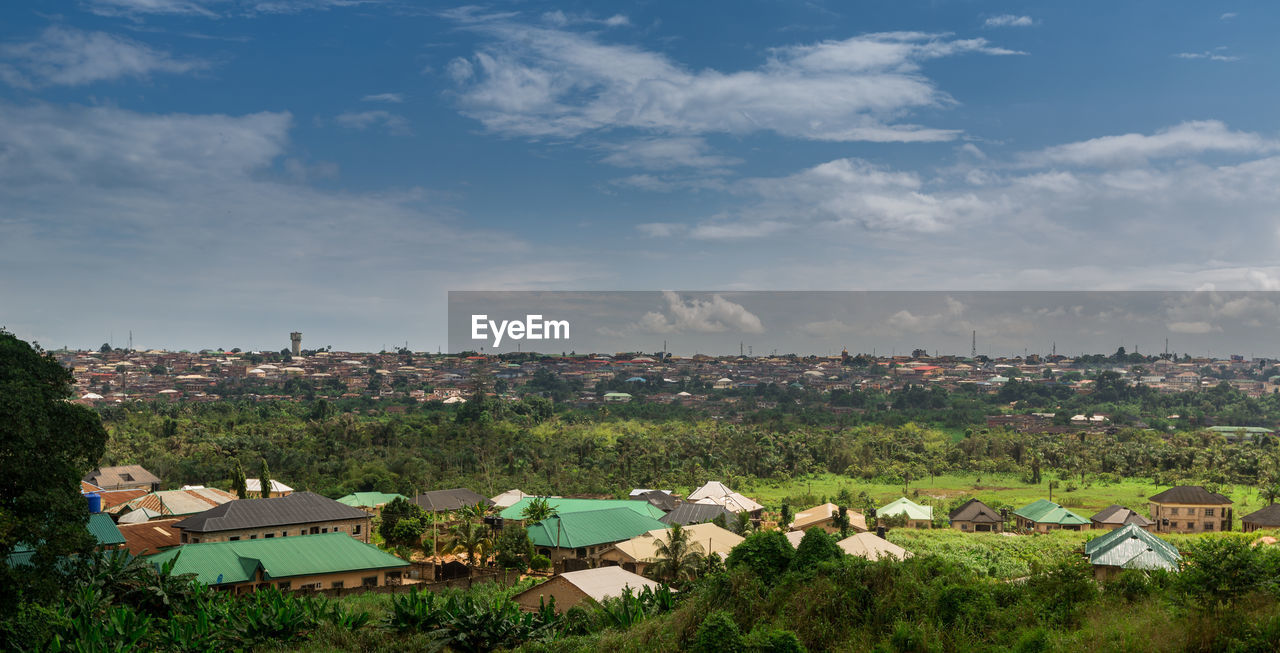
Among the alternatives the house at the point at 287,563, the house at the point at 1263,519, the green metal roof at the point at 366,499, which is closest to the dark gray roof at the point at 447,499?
the green metal roof at the point at 366,499

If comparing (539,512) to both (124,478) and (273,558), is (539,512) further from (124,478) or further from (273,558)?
(124,478)

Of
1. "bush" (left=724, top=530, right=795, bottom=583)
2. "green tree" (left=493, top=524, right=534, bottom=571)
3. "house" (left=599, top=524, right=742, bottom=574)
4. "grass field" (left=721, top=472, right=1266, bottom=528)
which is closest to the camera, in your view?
"bush" (left=724, top=530, right=795, bottom=583)

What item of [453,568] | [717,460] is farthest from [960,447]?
[453,568]

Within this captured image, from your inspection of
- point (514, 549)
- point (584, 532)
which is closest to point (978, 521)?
point (584, 532)

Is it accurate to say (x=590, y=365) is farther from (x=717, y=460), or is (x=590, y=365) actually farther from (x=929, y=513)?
(x=929, y=513)

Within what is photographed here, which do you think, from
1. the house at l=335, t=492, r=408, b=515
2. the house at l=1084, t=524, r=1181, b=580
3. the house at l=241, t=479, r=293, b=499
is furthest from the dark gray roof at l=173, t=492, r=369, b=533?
the house at l=1084, t=524, r=1181, b=580

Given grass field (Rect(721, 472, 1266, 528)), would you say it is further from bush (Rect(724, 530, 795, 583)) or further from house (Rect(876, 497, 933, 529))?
bush (Rect(724, 530, 795, 583))

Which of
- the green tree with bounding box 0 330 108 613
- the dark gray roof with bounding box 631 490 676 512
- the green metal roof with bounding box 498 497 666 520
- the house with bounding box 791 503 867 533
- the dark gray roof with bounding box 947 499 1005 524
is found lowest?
the dark gray roof with bounding box 947 499 1005 524
